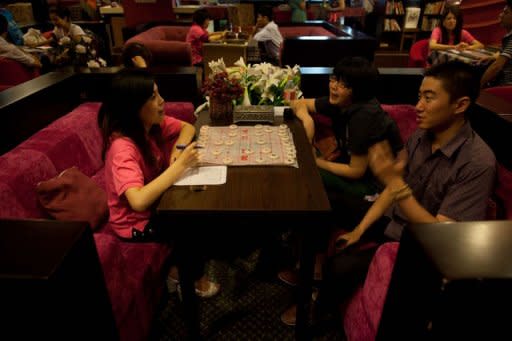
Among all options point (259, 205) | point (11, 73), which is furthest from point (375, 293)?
point (11, 73)

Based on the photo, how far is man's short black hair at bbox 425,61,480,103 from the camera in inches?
53.9

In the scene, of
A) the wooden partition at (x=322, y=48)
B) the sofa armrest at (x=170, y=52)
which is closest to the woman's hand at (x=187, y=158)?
the sofa armrest at (x=170, y=52)

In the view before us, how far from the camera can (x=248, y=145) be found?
1.68 m

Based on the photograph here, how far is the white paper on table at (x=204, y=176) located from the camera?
4.58 feet

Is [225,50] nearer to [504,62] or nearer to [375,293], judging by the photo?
[504,62]

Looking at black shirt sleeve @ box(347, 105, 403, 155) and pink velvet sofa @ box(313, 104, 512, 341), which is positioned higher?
black shirt sleeve @ box(347, 105, 403, 155)

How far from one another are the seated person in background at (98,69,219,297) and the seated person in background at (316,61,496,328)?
63 centimetres

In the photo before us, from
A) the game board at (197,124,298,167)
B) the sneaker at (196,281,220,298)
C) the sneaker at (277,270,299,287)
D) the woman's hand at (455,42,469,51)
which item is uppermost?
the woman's hand at (455,42,469,51)

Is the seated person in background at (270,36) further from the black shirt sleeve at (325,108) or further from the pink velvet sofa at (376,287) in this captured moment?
the pink velvet sofa at (376,287)

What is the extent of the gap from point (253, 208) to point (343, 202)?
2.29 feet

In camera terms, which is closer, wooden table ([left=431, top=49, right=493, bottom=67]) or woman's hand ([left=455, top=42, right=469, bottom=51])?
wooden table ([left=431, top=49, right=493, bottom=67])

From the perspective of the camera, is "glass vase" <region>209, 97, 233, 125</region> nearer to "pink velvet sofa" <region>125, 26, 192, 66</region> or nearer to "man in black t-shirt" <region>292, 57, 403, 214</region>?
"man in black t-shirt" <region>292, 57, 403, 214</region>

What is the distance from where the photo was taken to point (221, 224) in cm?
127

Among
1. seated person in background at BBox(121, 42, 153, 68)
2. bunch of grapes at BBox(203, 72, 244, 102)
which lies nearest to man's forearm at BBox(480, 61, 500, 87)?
bunch of grapes at BBox(203, 72, 244, 102)
